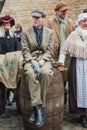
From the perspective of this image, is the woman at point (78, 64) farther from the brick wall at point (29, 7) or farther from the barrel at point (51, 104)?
the brick wall at point (29, 7)

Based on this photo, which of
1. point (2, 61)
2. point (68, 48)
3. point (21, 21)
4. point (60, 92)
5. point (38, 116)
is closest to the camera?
point (38, 116)

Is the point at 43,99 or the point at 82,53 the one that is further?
the point at 82,53

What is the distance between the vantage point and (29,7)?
1377 centimetres

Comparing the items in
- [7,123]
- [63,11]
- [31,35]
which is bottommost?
[7,123]

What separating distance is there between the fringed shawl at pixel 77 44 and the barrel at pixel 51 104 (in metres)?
0.50

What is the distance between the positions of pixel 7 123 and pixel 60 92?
1274 mm

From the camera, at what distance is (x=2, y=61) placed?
19.6 feet

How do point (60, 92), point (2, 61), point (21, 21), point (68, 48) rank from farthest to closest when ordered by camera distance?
1. point (21, 21)
2. point (2, 61)
3. point (68, 48)
4. point (60, 92)

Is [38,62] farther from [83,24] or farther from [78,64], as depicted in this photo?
[83,24]

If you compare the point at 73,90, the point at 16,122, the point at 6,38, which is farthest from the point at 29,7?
the point at 73,90

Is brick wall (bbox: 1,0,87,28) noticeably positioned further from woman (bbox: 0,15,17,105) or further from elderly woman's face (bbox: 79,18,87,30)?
elderly woman's face (bbox: 79,18,87,30)

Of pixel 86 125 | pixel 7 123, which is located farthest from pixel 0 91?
pixel 86 125

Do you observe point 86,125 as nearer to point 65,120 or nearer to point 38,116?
point 65,120

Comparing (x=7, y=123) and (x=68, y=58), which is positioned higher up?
(x=68, y=58)
